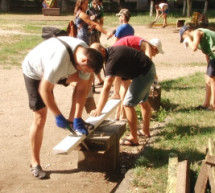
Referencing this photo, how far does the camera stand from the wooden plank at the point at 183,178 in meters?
3.69

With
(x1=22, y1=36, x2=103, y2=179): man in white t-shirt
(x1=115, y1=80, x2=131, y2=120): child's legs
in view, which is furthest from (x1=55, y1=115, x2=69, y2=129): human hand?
(x1=115, y1=80, x2=131, y2=120): child's legs

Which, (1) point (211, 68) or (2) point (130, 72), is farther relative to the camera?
(1) point (211, 68)

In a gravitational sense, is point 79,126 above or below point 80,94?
below

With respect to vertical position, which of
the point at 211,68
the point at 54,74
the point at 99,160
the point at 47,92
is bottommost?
the point at 99,160

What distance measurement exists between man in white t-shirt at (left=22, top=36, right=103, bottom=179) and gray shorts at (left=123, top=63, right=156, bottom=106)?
701 mm

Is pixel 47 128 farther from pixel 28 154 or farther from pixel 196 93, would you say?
pixel 196 93

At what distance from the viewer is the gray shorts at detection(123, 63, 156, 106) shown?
513 cm

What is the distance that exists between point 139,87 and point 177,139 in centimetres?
97

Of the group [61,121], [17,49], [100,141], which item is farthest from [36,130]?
[17,49]

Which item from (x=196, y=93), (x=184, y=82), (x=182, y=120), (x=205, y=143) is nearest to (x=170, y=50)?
(x=184, y=82)

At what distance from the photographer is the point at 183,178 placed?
3.87 metres

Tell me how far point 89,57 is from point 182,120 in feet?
9.84

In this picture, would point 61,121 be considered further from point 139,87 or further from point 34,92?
point 139,87

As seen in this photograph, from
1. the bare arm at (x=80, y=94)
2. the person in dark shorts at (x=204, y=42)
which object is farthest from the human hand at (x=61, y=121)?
the person in dark shorts at (x=204, y=42)
